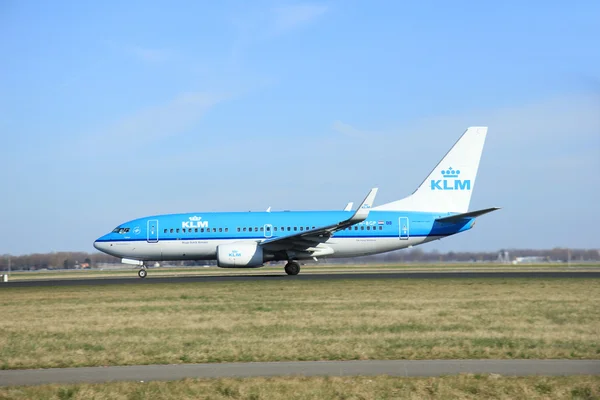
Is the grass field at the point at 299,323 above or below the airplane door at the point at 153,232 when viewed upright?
below

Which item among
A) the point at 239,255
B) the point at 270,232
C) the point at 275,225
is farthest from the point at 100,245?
the point at 275,225

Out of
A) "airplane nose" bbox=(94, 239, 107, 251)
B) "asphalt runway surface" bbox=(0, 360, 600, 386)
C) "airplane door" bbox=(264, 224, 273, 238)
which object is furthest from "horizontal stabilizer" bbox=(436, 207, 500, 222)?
"asphalt runway surface" bbox=(0, 360, 600, 386)

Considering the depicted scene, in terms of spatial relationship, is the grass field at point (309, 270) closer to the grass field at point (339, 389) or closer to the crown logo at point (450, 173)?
the crown logo at point (450, 173)

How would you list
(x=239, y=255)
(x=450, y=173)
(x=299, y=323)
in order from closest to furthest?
(x=299, y=323) < (x=239, y=255) < (x=450, y=173)

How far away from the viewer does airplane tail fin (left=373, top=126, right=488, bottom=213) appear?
4322 centimetres

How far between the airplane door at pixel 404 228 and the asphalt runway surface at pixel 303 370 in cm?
2859

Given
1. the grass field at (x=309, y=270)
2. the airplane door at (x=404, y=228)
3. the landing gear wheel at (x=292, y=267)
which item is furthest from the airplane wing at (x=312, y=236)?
the grass field at (x=309, y=270)

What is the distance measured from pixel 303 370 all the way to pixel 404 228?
29870 mm

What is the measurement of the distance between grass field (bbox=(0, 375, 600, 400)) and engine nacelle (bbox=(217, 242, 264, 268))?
27.6m

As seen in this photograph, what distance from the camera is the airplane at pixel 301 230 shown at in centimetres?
4147

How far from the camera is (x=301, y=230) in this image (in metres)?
41.9

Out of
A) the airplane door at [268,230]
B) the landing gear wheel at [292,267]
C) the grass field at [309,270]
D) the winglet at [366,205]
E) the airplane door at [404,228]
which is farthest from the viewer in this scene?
the grass field at [309,270]

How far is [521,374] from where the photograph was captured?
12016mm

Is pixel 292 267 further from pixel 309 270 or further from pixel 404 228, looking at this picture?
pixel 309 270
